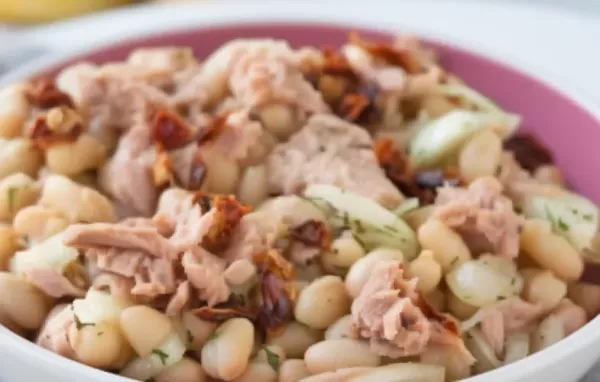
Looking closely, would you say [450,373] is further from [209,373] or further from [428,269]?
[209,373]

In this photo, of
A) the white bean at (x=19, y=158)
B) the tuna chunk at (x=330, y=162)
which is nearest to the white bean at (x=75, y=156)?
the white bean at (x=19, y=158)

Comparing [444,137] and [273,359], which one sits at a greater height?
[444,137]

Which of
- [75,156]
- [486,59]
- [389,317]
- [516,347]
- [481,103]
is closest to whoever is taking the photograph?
[389,317]

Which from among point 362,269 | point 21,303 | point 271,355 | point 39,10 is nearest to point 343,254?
point 362,269

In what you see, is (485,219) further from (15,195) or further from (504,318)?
(15,195)

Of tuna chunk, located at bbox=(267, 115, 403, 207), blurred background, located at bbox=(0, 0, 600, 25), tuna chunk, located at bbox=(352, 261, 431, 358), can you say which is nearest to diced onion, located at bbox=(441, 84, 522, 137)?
tuna chunk, located at bbox=(267, 115, 403, 207)
